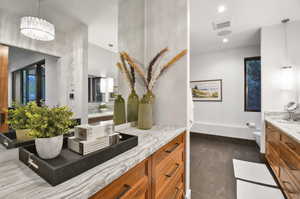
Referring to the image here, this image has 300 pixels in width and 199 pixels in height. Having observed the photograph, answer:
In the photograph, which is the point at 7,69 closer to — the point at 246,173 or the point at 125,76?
the point at 125,76

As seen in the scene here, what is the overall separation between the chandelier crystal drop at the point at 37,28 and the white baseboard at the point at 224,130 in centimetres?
429

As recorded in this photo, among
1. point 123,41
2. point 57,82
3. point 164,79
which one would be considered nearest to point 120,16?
point 123,41

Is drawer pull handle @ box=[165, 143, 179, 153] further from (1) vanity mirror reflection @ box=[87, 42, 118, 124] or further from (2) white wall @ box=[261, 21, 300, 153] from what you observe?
(2) white wall @ box=[261, 21, 300, 153]

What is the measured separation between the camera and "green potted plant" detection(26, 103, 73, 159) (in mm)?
527

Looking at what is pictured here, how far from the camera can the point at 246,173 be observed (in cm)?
212

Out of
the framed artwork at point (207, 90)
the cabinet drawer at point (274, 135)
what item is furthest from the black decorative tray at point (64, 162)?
the framed artwork at point (207, 90)

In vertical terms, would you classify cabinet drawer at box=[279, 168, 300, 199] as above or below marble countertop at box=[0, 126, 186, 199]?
below

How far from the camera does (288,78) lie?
2398 millimetres

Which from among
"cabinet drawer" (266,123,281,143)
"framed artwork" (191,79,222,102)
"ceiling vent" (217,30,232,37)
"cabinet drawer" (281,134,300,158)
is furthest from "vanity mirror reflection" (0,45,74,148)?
"framed artwork" (191,79,222,102)

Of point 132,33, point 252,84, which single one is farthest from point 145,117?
point 252,84

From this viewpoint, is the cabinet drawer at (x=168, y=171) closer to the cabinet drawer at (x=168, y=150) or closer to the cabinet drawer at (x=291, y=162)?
the cabinet drawer at (x=168, y=150)

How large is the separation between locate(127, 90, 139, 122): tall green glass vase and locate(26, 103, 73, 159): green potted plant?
0.83 meters

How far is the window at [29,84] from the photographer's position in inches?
27.3

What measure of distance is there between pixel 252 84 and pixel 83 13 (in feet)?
13.9
